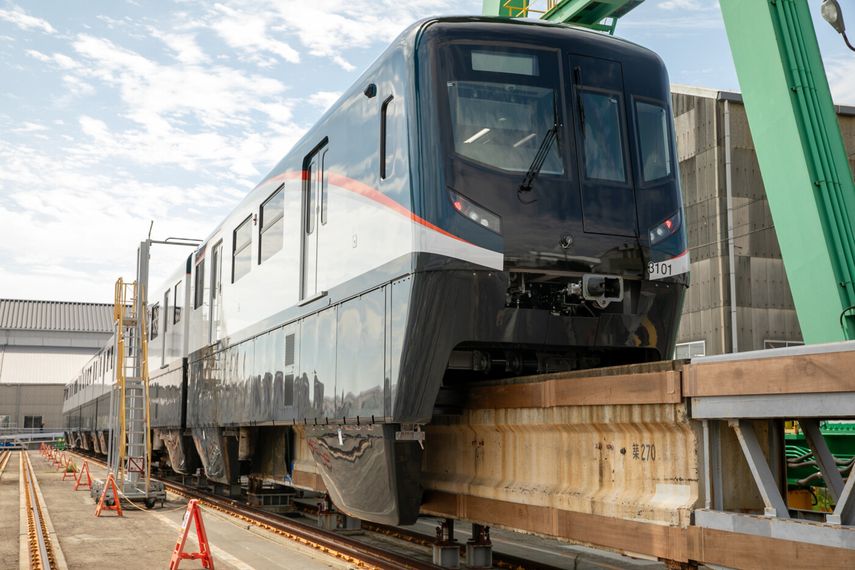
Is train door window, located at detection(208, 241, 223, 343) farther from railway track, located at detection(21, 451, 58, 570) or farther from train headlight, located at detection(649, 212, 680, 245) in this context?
train headlight, located at detection(649, 212, 680, 245)

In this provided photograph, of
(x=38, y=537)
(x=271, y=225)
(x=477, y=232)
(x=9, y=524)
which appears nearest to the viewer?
(x=477, y=232)

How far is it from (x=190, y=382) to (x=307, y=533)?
5096 mm

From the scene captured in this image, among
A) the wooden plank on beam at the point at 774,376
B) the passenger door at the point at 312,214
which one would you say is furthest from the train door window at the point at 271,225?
the wooden plank on beam at the point at 774,376

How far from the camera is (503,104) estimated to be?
6.32 meters

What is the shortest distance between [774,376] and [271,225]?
6.74 meters

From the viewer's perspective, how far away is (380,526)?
1117 cm

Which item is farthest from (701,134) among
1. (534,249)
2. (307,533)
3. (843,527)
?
(843,527)

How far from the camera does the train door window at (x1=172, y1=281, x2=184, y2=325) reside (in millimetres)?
15688

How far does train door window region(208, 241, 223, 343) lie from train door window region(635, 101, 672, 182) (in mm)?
7102

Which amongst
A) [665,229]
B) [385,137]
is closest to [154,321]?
[385,137]

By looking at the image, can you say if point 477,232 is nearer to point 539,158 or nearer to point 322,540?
point 539,158

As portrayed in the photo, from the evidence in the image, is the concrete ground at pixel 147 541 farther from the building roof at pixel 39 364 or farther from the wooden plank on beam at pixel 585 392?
the building roof at pixel 39 364

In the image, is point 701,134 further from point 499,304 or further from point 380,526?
point 499,304

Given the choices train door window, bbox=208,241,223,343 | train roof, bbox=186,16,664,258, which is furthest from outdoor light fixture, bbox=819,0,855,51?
train door window, bbox=208,241,223,343
